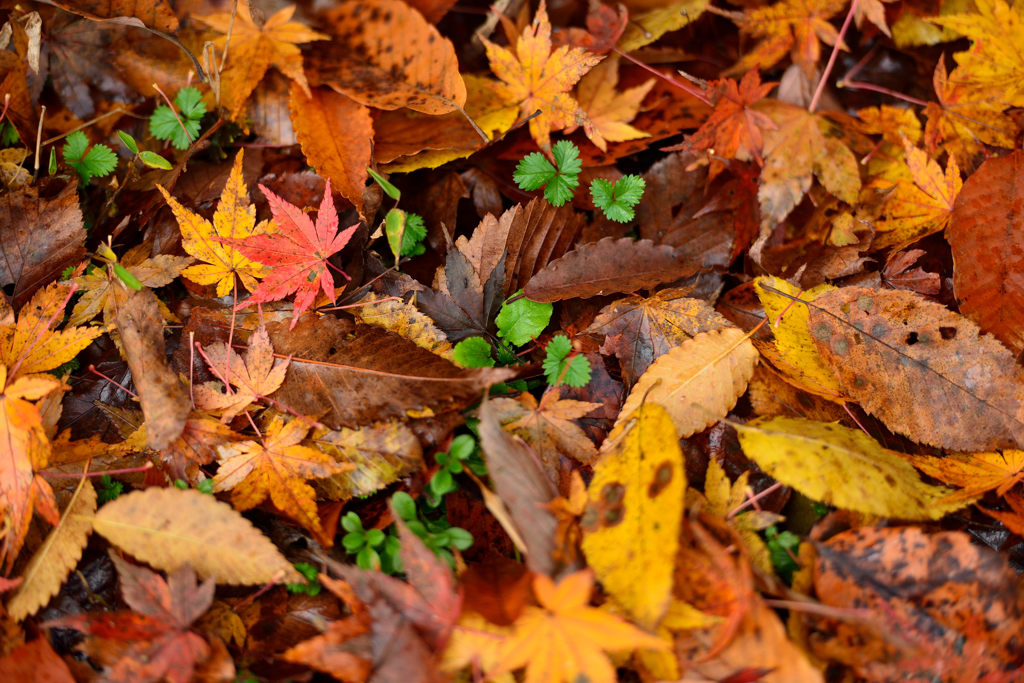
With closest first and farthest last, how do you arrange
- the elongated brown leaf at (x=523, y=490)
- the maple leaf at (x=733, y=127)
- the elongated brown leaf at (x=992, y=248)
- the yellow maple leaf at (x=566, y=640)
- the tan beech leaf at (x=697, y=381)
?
the yellow maple leaf at (x=566, y=640), the elongated brown leaf at (x=523, y=490), the tan beech leaf at (x=697, y=381), the elongated brown leaf at (x=992, y=248), the maple leaf at (x=733, y=127)

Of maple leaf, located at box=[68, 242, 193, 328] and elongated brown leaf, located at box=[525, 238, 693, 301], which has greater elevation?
elongated brown leaf, located at box=[525, 238, 693, 301]

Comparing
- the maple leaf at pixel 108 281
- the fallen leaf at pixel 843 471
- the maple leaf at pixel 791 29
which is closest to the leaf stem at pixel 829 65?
the maple leaf at pixel 791 29

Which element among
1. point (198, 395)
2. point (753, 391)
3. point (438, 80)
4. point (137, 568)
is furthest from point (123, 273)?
point (753, 391)

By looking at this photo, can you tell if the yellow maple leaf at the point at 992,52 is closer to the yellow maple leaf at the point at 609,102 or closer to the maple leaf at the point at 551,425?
the yellow maple leaf at the point at 609,102

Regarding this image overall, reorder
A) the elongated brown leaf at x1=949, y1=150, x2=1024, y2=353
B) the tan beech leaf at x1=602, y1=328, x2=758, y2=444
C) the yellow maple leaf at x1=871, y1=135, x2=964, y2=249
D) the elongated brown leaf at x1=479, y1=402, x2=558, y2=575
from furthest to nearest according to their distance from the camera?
1. the yellow maple leaf at x1=871, y1=135, x2=964, y2=249
2. the elongated brown leaf at x1=949, y1=150, x2=1024, y2=353
3. the tan beech leaf at x1=602, y1=328, x2=758, y2=444
4. the elongated brown leaf at x1=479, y1=402, x2=558, y2=575

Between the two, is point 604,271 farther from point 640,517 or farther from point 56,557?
point 56,557

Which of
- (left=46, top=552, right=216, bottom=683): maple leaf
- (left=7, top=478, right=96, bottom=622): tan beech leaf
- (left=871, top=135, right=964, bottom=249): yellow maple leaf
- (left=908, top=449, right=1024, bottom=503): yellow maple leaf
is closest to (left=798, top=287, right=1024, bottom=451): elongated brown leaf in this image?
(left=908, top=449, right=1024, bottom=503): yellow maple leaf

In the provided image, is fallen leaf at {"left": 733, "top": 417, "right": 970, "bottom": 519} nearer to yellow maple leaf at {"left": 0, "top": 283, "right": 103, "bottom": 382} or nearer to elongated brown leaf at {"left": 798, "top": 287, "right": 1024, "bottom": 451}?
elongated brown leaf at {"left": 798, "top": 287, "right": 1024, "bottom": 451}
